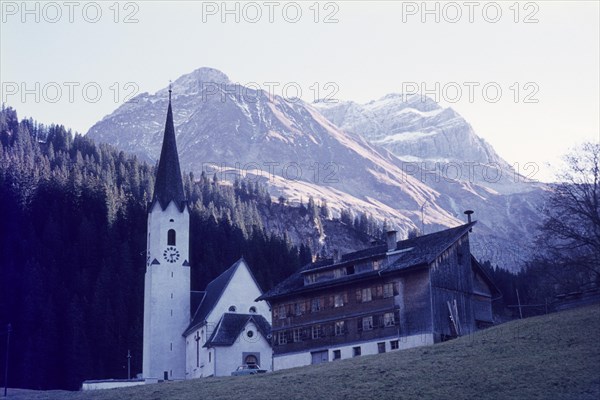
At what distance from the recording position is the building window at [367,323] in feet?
248

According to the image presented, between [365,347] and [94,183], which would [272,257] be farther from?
[365,347]

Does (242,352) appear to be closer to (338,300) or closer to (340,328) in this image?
(338,300)

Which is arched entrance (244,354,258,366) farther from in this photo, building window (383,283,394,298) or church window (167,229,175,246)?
building window (383,283,394,298)

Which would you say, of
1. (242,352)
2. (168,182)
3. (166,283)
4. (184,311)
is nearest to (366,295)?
(242,352)

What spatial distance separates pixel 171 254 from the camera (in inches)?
4011

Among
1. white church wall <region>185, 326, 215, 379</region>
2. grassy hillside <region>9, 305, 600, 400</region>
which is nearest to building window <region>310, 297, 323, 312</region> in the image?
white church wall <region>185, 326, 215, 379</region>

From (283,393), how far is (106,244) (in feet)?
368

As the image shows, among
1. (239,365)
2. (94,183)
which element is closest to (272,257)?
(94,183)

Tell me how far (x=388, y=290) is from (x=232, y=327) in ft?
78.2

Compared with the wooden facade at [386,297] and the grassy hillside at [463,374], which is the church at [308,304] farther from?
the grassy hillside at [463,374]

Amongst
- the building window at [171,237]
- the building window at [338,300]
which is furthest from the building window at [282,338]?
the building window at [171,237]

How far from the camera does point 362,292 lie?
253 feet

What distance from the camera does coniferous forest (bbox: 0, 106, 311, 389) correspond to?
420ft

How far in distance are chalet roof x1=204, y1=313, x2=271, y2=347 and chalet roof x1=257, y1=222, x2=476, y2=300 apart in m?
9.30
